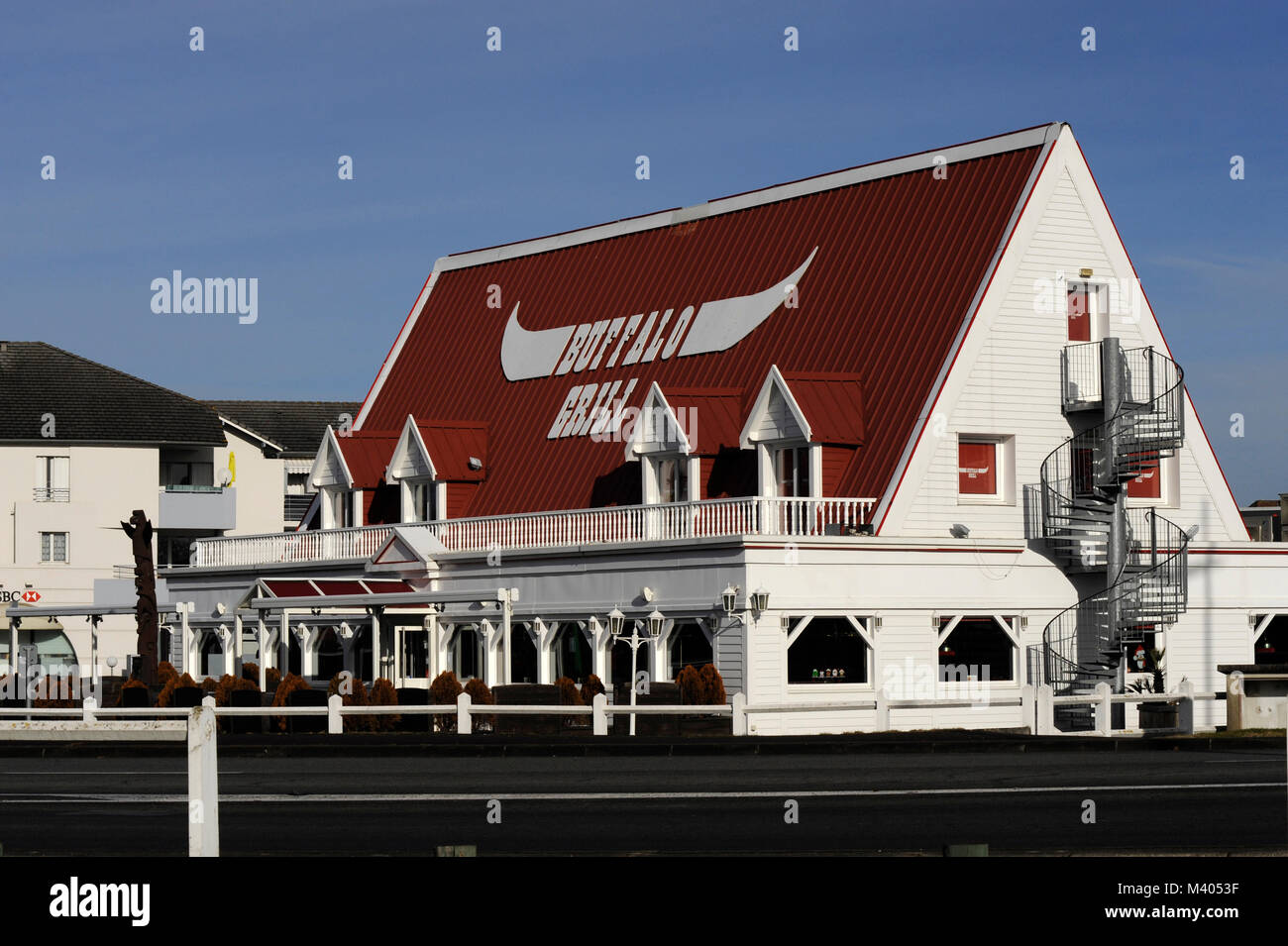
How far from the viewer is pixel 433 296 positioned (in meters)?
56.5

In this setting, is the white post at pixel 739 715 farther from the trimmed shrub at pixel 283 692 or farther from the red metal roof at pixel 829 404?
the trimmed shrub at pixel 283 692

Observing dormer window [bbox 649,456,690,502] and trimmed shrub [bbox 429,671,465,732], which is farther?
dormer window [bbox 649,456,690,502]

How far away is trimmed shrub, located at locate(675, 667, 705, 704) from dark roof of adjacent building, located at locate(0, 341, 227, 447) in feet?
166

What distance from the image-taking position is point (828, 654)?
3712 cm

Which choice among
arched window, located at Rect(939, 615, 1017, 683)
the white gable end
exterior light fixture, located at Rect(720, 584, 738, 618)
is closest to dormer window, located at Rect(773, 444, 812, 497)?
the white gable end

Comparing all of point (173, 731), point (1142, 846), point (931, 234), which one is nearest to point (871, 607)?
point (931, 234)

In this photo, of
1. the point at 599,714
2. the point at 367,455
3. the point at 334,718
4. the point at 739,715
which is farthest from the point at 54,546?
the point at 739,715

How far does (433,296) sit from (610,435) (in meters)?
13.4

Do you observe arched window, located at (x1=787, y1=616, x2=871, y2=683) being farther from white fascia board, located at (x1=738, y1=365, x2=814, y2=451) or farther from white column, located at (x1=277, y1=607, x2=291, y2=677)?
white column, located at (x1=277, y1=607, x2=291, y2=677)

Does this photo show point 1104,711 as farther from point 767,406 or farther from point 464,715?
point 464,715

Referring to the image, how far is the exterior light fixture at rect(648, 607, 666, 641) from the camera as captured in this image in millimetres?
37906

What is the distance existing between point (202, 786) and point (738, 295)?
34198mm

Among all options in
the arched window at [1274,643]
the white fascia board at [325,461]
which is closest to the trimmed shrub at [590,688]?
the arched window at [1274,643]
